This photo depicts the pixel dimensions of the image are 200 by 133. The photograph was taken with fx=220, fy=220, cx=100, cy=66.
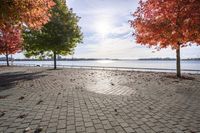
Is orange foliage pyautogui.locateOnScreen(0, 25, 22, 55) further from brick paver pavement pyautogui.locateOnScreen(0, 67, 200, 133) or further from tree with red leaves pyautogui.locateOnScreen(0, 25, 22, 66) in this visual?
brick paver pavement pyautogui.locateOnScreen(0, 67, 200, 133)

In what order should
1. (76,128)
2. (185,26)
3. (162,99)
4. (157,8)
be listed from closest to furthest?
(76,128) → (162,99) → (185,26) → (157,8)

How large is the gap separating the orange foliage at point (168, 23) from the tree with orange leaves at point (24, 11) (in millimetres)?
9075

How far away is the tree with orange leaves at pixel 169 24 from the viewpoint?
14.5 m

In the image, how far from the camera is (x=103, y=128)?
6.07m

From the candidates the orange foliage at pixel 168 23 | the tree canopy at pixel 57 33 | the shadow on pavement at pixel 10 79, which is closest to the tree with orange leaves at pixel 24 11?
the shadow on pavement at pixel 10 79

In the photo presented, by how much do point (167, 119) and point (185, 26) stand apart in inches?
411

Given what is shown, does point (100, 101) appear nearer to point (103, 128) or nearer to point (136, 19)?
point (103, 128)

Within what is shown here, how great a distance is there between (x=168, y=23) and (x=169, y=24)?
0.48ft

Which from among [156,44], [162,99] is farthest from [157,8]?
[162,99]

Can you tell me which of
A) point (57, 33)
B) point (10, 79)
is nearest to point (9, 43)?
point (57, 33)

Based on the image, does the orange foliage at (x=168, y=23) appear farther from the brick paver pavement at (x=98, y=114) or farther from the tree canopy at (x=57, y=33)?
the tree canopy at (x=57, y=33)

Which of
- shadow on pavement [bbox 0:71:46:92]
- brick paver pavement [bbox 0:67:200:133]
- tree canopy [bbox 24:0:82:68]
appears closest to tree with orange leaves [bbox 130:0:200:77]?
brick paver pavement [bbox 0:67:200:133]

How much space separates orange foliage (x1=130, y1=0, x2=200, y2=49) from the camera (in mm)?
14409

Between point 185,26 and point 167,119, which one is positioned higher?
point 185,26
